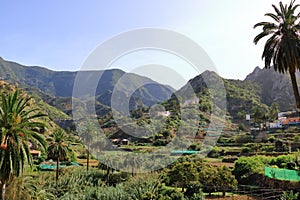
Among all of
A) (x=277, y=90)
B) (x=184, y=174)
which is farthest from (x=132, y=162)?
(x=277, y=90)

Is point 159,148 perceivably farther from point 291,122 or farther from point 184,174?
point 291,122

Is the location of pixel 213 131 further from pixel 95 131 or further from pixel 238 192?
pixel 238 192

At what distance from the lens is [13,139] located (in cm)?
1836

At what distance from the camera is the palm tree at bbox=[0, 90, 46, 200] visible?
58.9 feet

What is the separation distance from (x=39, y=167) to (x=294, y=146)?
38777mm

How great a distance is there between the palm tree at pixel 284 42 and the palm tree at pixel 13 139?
1332 cm

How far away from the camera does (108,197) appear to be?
25172mm

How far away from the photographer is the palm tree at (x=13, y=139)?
18.0 meters

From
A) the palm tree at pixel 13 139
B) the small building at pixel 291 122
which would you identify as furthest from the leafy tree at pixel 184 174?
the small building at pixel 291 122

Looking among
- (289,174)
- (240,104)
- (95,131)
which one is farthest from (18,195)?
(240,104)

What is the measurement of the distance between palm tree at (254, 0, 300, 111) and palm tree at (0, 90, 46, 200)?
13.3 metres

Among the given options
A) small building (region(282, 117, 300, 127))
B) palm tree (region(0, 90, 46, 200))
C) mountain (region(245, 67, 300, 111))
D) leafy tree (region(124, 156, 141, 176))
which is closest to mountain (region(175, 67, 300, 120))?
mountain (region(245, 67, 300, 111))

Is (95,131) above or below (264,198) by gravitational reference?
above

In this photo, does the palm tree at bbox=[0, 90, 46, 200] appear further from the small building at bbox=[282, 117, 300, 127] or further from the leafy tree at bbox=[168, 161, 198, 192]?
the small building at bbox=[282, 117, 300, 127]
